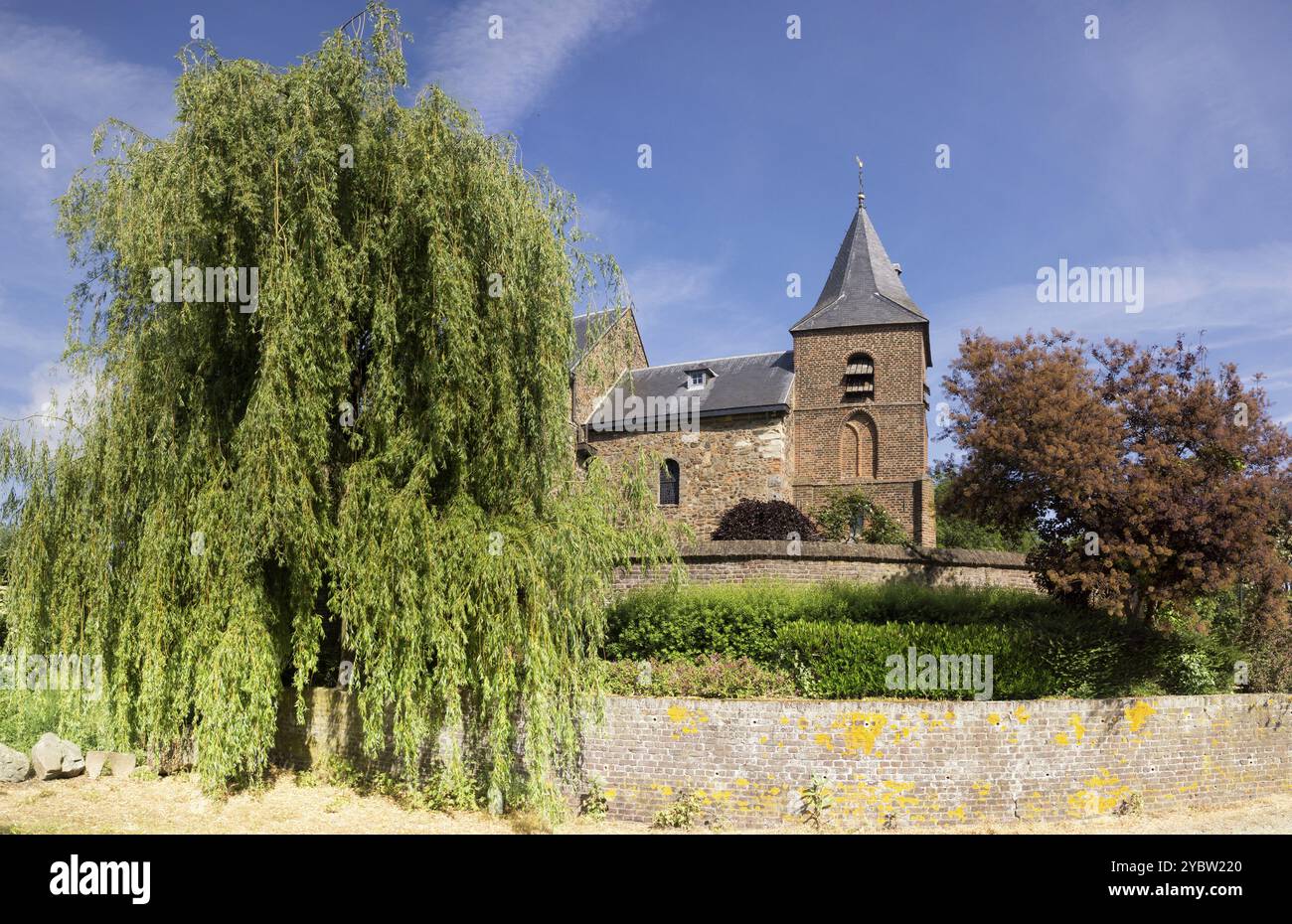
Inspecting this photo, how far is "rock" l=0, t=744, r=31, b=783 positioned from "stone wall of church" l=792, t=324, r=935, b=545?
1932cm

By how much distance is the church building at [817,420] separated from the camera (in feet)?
80.3

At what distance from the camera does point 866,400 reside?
25.0 m

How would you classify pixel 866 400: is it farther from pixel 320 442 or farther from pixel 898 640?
pixel 320 442

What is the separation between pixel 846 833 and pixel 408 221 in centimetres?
815

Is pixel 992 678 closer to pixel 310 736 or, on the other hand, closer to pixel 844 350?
pixel 310 736

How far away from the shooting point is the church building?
24469mm

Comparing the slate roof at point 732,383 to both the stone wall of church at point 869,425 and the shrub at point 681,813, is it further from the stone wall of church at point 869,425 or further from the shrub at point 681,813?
the shrub at point 681,813

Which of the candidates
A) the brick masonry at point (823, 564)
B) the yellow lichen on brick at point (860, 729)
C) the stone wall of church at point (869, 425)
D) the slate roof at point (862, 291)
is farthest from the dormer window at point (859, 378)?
the yellow lichen on brick at point (860, 729)

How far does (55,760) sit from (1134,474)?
549 inches

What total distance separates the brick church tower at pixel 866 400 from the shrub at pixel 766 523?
15.5 feet

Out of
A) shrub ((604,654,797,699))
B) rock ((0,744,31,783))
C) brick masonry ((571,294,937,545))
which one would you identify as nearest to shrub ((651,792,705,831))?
shrub ((604,654,797,699))

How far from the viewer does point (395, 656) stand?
9109 mm

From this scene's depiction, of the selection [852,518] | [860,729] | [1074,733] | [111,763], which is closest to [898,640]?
[860,729]

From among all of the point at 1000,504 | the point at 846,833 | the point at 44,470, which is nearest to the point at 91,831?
the point at 44,470
